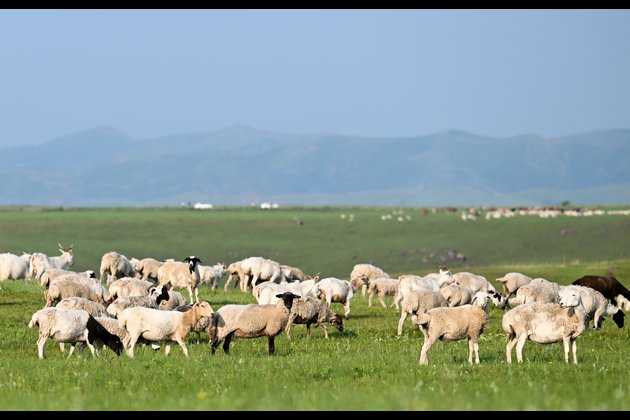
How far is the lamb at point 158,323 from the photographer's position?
21094mm

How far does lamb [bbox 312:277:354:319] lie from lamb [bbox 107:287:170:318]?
6.46m

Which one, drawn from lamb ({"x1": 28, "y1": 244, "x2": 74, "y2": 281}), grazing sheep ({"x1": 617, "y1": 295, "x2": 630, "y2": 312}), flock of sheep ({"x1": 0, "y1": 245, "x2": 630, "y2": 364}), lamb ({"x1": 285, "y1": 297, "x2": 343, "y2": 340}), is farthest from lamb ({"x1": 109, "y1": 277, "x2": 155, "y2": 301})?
grazing sheep ({"x1": 617, "y1": 295, "x2": 630, "y2": 312})

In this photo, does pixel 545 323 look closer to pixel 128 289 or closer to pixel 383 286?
pixel 128 289

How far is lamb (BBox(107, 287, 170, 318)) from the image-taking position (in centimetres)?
2355

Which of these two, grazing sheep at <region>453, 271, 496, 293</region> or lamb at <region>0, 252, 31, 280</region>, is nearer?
grazing sheep at <region>453, 271, 496, 293</region>

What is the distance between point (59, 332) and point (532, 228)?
292ft

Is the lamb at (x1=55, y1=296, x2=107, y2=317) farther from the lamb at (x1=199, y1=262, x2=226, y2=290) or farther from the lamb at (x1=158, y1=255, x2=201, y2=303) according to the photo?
the lamb at (x1=199, y1=262, x2=226, y2=290)

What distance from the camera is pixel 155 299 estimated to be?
2522 cm

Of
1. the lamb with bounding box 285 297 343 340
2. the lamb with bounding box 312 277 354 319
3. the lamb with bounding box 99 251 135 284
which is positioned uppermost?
the lamb with bounding box 99 251 135 284

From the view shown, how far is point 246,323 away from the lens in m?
21.5

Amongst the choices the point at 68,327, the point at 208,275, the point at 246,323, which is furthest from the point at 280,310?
the point at 208,275

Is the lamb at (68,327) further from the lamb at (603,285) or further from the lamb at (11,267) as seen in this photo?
the lamb at (11,267)
